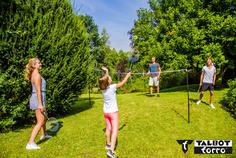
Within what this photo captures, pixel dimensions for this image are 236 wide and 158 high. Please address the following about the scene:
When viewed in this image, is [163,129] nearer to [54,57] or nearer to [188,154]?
[188,154]

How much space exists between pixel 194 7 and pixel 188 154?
561 inches

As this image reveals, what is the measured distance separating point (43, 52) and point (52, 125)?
2923mm

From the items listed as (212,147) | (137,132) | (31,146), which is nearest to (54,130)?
(31,146)

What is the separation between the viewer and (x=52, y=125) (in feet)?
38.4

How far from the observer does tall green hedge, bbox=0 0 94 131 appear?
1149cm

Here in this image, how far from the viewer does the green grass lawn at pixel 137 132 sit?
908 centimetres

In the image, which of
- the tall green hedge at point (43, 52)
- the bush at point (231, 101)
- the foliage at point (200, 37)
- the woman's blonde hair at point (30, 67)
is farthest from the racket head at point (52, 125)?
the foliage at point (200, 37)

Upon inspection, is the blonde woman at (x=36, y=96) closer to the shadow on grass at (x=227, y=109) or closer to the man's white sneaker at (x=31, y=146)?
the man's white sneaker at (x=31, y=146)

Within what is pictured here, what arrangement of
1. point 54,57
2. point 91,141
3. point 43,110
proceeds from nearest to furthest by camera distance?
point 43,110, point 91,141, point 54,57

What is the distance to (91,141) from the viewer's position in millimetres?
9961

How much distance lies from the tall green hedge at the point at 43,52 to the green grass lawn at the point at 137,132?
3.17ft

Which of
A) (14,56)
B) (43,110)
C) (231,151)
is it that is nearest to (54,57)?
(14,56)

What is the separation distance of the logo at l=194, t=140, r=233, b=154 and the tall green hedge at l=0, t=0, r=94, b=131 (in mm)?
6454

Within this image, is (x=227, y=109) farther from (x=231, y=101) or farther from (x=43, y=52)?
(x=43, y=52)
